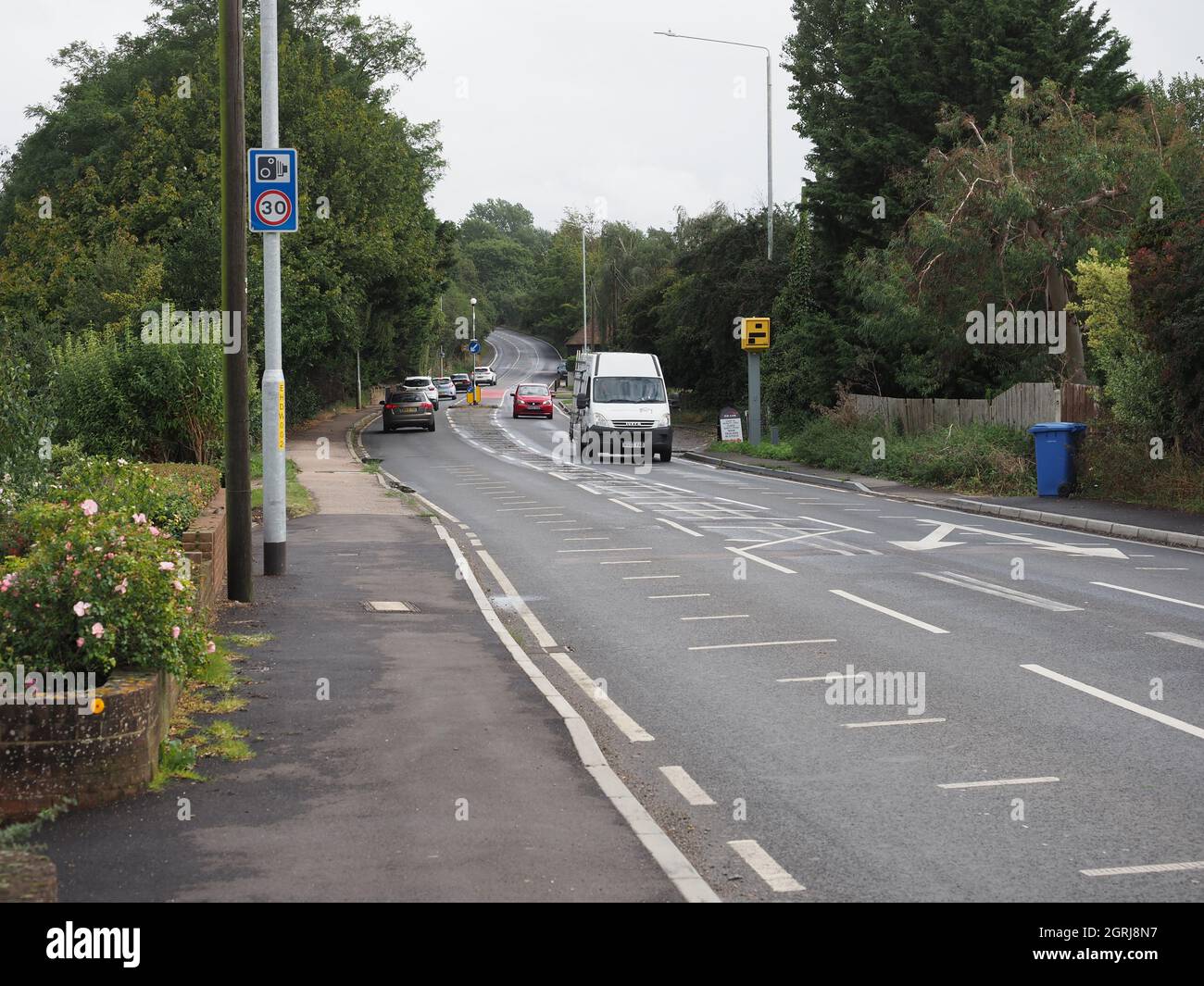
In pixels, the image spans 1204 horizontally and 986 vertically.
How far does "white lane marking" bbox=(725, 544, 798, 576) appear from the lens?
15.5m

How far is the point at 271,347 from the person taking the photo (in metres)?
13.6

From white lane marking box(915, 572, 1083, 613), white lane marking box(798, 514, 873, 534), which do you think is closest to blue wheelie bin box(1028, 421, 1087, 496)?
white lane marking box(798, 514, 873, 534)

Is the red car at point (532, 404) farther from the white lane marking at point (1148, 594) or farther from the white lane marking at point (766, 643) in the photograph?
the white lane marking at point (766, 643)

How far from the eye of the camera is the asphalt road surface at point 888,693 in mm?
5992

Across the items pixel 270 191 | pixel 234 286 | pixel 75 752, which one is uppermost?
pixel 270 191

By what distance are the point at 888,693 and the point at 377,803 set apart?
13.8 feet

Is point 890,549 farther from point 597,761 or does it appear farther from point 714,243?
point 714,243

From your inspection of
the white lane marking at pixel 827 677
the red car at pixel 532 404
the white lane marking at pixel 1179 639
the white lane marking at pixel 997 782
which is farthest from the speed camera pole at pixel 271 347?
the red car at pixel 532 404

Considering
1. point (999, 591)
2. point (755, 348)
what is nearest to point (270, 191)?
point (999, 591)

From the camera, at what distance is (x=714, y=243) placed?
50.7m

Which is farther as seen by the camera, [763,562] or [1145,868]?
[763,562]

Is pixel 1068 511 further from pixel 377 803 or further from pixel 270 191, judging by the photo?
pixel 377 803

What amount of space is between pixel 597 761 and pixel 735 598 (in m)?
Result: 6.42

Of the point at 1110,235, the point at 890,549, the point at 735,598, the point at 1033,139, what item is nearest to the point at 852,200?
the point at 1033,139
